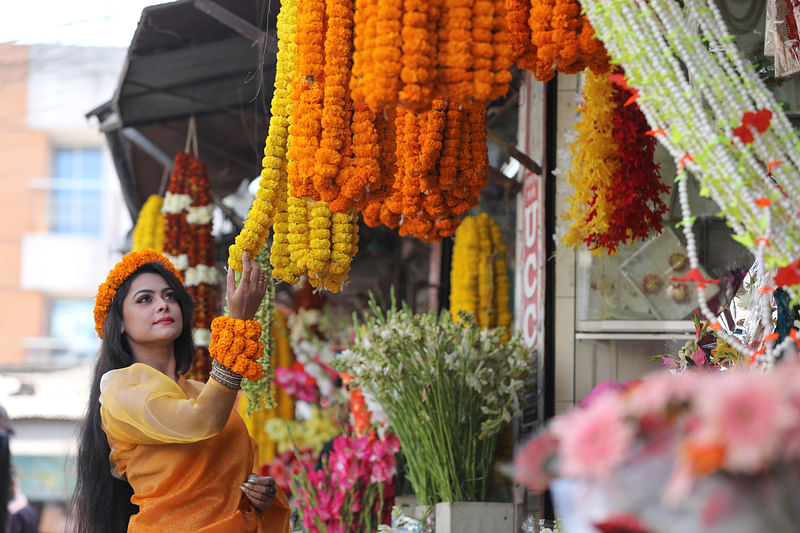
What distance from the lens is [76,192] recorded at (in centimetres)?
1383

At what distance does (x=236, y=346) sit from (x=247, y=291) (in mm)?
182

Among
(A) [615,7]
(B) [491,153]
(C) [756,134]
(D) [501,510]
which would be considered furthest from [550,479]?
(B) [491,153]

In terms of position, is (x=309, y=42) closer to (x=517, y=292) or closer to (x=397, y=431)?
(x=397, y=431)

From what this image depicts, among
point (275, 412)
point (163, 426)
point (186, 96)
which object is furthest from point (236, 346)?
point (275, 412)

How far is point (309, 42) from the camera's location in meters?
2.24

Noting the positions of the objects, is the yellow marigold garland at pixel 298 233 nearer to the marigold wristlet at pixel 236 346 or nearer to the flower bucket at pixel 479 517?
the marigold wristlet at pixel 236 346

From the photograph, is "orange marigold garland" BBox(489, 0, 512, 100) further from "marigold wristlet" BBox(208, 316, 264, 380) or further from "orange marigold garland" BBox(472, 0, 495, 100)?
"marigold wristlet" BBox(208, 316, 264, 380)

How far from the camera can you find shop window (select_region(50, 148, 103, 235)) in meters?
13.6

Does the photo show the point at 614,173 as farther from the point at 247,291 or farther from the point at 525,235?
the point at 525,235

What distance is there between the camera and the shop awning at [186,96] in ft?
14.0

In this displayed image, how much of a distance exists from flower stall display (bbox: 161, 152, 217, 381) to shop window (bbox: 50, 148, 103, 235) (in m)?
9.15

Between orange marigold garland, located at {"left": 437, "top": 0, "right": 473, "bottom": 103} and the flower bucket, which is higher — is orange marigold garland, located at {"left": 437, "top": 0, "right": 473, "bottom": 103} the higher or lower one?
the higher one

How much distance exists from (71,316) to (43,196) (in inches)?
75.0

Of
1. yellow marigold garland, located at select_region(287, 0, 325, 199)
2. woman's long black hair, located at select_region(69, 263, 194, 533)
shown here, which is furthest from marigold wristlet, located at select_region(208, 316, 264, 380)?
woman's long black hair, located at select_region(69, 263, 194, 533)
